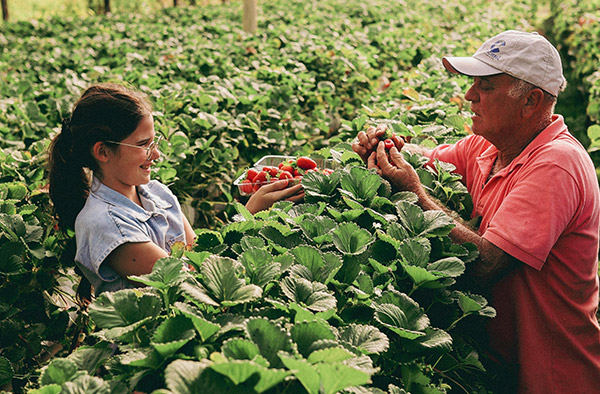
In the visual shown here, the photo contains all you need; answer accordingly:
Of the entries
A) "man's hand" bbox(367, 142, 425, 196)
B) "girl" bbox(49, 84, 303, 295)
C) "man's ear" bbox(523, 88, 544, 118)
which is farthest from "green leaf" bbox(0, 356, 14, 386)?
"man's ear" bbox(523, 88, 544, 118)

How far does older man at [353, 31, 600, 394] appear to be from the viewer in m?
2.03

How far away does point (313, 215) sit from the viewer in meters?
2.01

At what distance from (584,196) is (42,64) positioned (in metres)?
6.44

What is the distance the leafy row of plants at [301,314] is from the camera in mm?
1150

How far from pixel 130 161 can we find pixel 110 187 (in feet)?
0.50

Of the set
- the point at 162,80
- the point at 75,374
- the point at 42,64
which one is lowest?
the point at 42,64

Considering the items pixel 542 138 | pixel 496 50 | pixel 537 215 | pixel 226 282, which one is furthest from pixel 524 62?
pixel 226 282

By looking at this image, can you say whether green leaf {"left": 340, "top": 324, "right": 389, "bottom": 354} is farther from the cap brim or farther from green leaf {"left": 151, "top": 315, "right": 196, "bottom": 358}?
the cap brim

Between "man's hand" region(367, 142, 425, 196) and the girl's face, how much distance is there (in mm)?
1005

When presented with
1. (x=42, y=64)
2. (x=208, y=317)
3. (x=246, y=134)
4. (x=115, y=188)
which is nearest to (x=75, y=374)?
(x=208, y=317)

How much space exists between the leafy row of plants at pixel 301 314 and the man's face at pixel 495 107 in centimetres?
46

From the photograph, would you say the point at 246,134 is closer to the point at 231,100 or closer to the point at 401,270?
the point at 231,100

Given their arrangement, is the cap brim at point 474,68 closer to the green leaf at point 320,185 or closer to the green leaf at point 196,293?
the green leaf at point 320,185

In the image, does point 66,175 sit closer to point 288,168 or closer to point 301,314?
point 288,168
